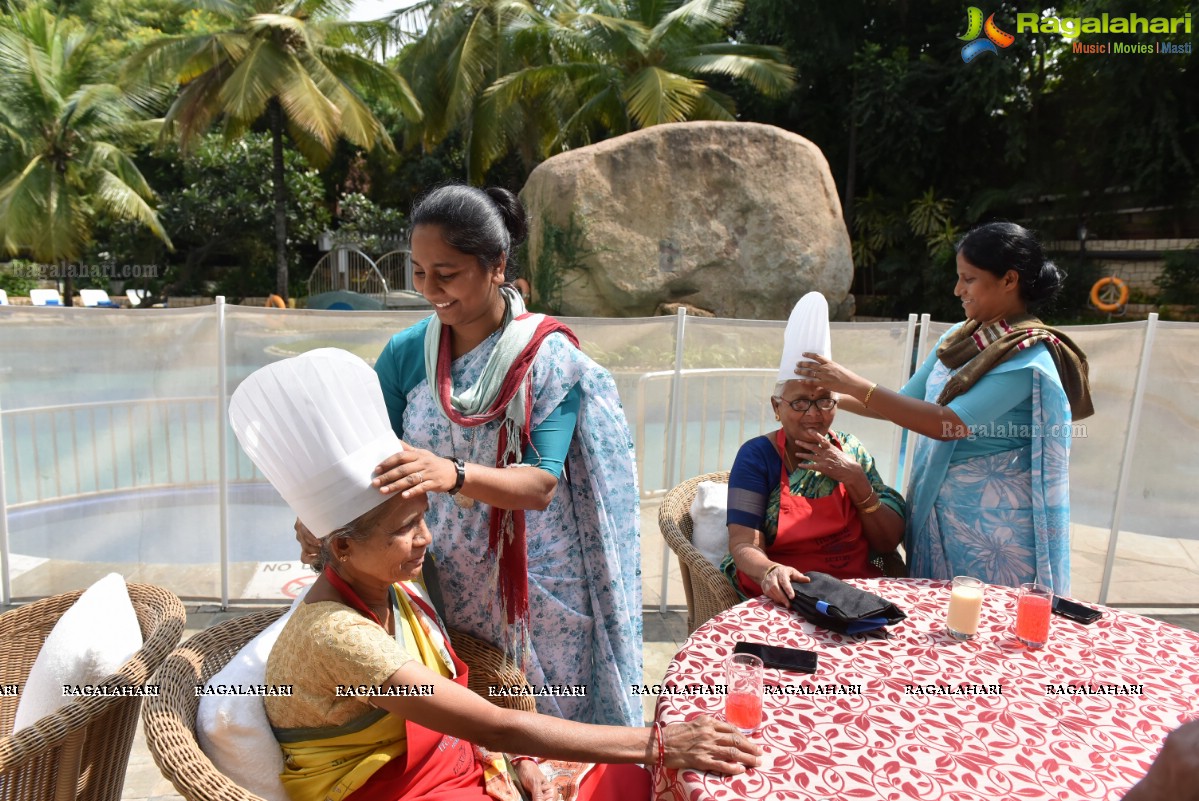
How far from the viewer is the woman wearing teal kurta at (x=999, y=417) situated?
243 cm

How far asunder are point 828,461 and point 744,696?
99 cm

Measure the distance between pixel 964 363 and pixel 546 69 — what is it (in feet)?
53.4

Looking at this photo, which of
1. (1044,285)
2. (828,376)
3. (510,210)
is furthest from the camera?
(1044,285)

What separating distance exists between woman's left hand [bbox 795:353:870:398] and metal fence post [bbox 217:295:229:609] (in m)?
2.69

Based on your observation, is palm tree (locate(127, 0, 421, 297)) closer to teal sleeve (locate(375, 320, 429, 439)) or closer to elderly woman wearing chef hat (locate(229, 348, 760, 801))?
teal sleeve (locate(375, 320, 429, 439))

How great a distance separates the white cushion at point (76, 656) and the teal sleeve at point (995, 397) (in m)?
2.38

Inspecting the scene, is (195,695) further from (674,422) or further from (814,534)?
(674,422)

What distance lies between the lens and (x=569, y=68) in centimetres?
1730

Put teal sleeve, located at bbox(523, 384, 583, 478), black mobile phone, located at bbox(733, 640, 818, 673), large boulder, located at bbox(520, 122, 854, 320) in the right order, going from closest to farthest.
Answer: black mobile phone, located at bbox(733, 640, 818, 673), teal sleeve, located at bbox(523, 384, 583, 478), large boulder, located at bbox(520, 122, 854, 320)

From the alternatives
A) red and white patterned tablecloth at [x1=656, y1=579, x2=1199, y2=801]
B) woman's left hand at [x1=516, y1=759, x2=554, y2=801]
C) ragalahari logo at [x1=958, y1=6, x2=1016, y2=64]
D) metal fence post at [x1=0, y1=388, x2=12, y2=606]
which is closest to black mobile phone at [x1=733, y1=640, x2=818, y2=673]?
red and white patterned tablecloth at [x1=656, y1=579, x2=1199, y2=801]

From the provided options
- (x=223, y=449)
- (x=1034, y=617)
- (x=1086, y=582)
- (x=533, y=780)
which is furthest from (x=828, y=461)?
(x=1086, y=582)

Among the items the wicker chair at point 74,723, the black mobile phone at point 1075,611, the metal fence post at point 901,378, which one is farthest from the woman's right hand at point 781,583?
the metal fence post at point 901,378

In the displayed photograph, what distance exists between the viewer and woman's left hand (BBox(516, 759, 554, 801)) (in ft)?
5.79

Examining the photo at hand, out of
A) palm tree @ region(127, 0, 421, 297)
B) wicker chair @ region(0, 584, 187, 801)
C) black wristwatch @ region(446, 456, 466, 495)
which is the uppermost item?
palm tree @ region(127, 0, 421, 297)
